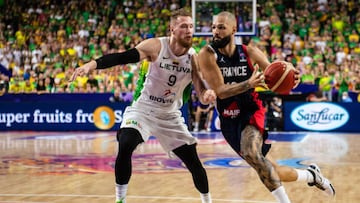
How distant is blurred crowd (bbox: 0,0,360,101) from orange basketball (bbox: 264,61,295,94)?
12.7 m

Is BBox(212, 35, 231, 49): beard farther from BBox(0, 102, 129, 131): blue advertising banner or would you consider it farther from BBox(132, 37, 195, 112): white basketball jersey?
BBox(0, 102, 129, 131): blue advertising banner

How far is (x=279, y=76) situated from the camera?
6.46 m

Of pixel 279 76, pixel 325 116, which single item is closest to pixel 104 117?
pixel 325 116

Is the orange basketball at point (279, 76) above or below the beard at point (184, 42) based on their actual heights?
below

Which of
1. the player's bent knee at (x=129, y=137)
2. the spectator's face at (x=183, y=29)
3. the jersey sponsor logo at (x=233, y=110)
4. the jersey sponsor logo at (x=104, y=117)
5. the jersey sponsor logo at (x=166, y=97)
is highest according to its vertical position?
the spectator's face at (x=183, y=29)

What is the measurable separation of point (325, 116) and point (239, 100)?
12.5 metres

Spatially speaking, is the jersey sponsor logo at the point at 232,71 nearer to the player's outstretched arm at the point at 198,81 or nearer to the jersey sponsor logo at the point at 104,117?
the player's outstretched arm at the point at 198,81

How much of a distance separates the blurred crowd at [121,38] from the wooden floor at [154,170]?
298cm

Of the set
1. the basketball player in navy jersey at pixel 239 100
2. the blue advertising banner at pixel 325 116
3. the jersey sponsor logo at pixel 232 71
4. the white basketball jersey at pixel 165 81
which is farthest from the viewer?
the blue advertising banner at pixel 325 116

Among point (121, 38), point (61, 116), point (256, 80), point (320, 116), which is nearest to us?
point (256, 80)

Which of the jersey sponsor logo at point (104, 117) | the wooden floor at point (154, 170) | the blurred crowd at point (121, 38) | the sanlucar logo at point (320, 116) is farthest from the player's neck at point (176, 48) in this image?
the jersey sponsor logo at point (104, 117)

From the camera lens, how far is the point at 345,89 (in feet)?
63.6

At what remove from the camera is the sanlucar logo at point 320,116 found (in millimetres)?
18859

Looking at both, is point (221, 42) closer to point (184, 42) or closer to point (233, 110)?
point (184, 42)
